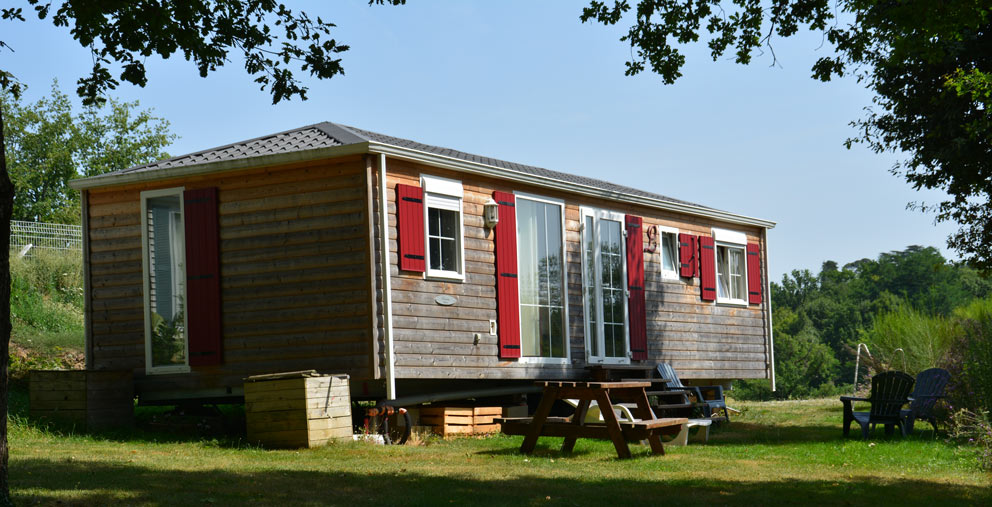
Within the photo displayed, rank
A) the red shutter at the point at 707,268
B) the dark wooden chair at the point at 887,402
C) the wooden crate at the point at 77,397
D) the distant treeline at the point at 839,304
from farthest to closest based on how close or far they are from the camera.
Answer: the distant treeline at the point at 839,304, the red shutter at the point at 707,268, the dark wooden chair at the point at 887,402, the wooden crate at the point at 77,397

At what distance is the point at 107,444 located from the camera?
10.4m

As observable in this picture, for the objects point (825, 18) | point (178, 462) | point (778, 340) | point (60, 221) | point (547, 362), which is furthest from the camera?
point (778, 340)

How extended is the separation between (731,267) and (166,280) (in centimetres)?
917

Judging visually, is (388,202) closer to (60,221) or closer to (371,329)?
(371,329)

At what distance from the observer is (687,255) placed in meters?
15.7

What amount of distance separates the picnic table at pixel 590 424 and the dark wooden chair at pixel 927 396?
3482mm

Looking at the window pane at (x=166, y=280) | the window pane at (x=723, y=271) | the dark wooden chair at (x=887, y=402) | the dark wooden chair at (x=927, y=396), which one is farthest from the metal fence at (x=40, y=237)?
the dark wooden chair at (x=927, y=396)

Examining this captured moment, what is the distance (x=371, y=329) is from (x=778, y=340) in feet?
176

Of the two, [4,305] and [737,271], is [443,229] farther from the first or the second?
[737,271]

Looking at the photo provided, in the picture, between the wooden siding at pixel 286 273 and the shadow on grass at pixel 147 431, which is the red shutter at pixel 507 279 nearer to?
the wooden siding at pixel 286 273

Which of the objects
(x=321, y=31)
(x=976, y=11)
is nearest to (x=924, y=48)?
(x=976, y=11)

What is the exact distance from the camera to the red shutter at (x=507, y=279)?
12367 millimetres

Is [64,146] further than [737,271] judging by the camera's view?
Yes

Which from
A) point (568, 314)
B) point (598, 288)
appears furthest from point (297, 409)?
point (598, 288)
